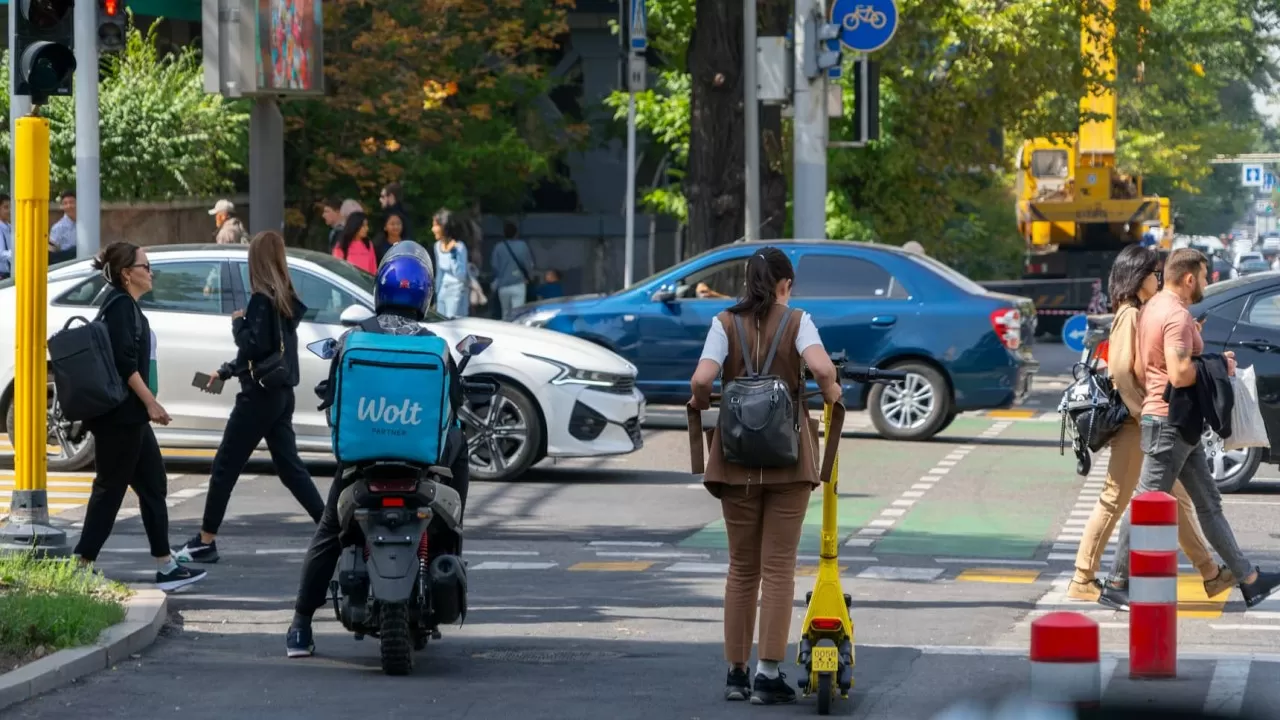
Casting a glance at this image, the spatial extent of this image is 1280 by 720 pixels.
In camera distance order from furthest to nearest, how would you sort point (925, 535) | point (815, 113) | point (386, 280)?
point (815, 113)
point (925, 535)
point (386, 280)

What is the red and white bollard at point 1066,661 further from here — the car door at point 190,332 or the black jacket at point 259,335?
the car door at point 190,332

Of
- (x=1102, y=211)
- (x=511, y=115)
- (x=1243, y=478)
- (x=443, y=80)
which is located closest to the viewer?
(x=1243, y=478)

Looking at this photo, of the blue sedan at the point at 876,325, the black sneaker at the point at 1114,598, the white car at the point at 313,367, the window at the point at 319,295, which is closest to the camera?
the black sneaker at the point at 1114,598

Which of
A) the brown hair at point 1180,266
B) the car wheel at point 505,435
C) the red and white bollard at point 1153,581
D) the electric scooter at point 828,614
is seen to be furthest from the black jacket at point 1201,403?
the car wheel at point 505,435

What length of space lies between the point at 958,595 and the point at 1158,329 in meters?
1.60

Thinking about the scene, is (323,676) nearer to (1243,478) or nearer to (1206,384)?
(1206,384)

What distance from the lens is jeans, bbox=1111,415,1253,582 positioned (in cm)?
963

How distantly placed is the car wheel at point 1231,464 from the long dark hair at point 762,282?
7.77 metres

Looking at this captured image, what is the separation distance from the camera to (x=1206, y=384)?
377 inches

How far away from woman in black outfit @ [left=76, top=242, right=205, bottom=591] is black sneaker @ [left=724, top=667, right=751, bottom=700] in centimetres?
343

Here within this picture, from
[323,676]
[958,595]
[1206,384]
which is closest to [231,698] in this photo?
[323,676]

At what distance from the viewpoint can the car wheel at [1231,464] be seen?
14.5 m

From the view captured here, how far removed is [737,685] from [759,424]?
994 mm

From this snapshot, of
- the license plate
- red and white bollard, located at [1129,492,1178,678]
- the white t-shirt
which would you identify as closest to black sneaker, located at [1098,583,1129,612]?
red and white bollard, located at [1129,492,1178,678]
